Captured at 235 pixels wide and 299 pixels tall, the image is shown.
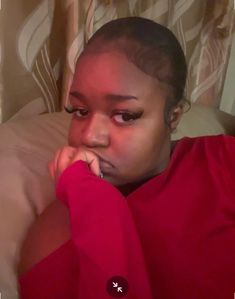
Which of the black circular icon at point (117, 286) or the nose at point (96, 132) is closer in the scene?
the black circular icon at point (117, 286)

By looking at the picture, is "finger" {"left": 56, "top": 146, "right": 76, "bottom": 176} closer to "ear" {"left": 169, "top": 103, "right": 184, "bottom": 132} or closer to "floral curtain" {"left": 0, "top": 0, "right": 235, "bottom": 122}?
"ear" {"left": 169, "top": 103, "right": 184, "bottom": 132}

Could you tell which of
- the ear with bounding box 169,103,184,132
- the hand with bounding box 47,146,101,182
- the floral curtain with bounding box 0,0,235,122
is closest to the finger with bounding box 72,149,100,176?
the hand with bounding box 47,146,101,182

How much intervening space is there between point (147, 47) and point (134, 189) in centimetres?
27

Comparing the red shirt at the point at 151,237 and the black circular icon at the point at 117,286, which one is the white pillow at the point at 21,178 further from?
the black circular icon at the point at 117,286

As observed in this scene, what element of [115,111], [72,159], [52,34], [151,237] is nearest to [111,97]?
[115,111]

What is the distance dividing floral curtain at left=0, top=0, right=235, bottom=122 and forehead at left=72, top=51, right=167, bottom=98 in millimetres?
459

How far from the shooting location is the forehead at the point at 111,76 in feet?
2.80

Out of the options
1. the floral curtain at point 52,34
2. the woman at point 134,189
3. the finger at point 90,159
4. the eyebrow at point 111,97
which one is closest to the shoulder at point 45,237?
the woman at point 134,189

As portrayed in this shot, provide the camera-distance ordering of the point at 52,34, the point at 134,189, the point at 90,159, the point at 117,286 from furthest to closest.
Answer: the point at 52,34, the point at 134,189, the point at 90,159, the point at 117,286

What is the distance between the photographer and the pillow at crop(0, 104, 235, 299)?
0.86 meters

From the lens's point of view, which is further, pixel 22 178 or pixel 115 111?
pixel 22 178

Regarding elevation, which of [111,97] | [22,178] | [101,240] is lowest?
[22,178]

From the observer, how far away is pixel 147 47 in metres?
0.89

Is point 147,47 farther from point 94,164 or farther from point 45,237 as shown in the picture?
point 45,237
